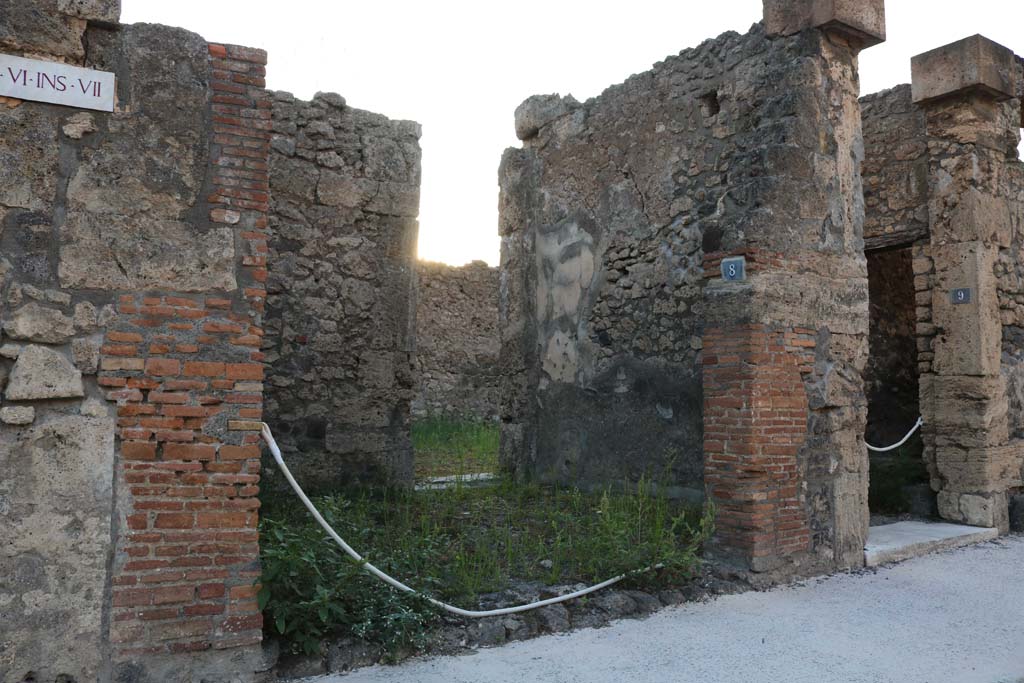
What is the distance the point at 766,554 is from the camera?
446cm

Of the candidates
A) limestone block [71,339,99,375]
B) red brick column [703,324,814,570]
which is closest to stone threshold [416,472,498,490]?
red brick column [703,324,814,570]

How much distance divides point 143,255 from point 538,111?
479 centimetres

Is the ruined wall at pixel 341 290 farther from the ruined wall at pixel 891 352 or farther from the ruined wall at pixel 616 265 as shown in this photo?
the ruined wall at pixel 891 352

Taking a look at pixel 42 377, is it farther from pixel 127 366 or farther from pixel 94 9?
pixel 94 9

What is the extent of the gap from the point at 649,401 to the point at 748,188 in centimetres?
176

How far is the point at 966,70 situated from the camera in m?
6.43

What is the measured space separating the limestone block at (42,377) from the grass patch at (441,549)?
1008 mm

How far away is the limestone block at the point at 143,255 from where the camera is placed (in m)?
2.92

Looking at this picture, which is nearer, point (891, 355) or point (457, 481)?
point (457, 481)

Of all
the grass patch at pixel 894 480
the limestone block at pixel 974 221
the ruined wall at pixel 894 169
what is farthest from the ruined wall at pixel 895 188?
the grass patch at pixel 894 480

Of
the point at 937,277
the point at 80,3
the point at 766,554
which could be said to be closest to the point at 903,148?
the point at 937,277

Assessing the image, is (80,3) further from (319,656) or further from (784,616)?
(784,616)

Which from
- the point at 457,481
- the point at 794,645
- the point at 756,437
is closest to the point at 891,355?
the point at 756,437

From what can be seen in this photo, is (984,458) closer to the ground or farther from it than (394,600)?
Answer: farther from it
